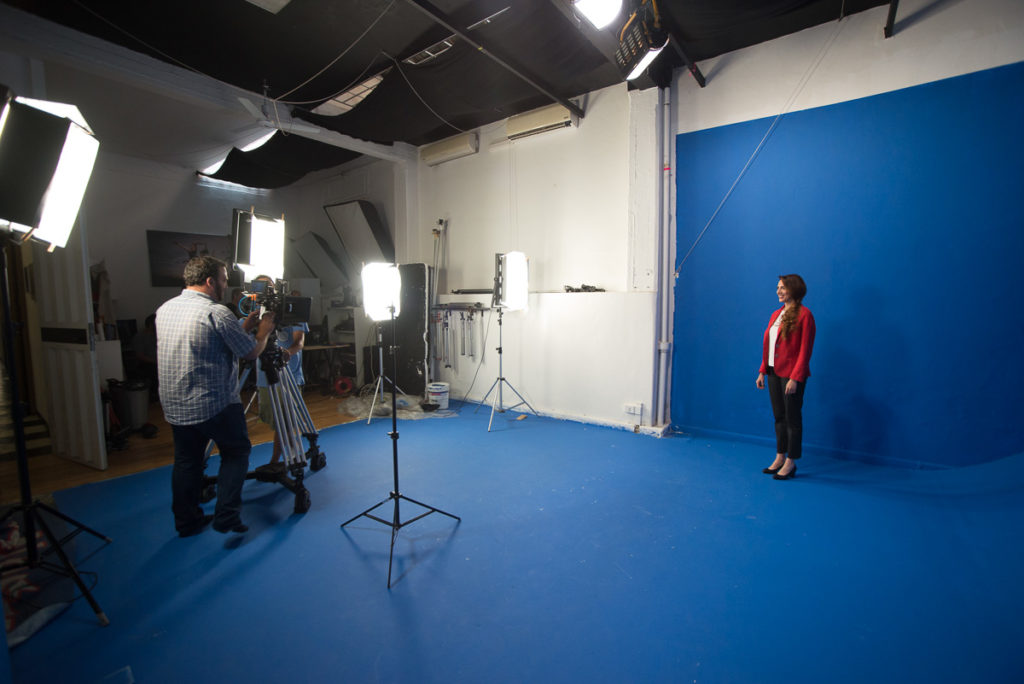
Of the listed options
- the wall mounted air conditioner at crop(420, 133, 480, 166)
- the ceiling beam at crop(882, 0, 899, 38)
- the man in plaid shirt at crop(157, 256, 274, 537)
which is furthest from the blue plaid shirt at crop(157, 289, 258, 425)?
the ceiling beam at crop(882, 0, 899, 38)

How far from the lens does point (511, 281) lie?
448cm

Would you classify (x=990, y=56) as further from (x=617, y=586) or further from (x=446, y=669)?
(x=446, y=669)

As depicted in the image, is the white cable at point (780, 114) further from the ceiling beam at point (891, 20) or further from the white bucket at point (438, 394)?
the white bucket at point (438, 394)

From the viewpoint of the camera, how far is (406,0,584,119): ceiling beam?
9.71 ft

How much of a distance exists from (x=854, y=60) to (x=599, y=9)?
2109 millimetres

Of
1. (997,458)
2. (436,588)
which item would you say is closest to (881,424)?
(997,458)

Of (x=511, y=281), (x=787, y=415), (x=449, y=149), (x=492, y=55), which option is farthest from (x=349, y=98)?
(x=787, y=415)

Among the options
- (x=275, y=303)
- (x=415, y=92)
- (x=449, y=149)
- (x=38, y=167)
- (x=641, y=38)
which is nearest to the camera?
(x=38, y=167)

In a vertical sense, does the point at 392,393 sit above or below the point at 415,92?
below

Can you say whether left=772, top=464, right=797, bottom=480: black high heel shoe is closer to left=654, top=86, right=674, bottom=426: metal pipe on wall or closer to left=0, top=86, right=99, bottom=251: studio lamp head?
left=654, top=86, right=674, bottom=426: metal pipe on wall

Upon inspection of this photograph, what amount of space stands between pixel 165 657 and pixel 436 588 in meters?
1.01

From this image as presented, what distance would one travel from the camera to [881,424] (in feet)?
10.7

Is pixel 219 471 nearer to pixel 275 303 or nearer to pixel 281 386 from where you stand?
pixel 281 386

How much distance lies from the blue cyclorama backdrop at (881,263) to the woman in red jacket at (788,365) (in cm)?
59
